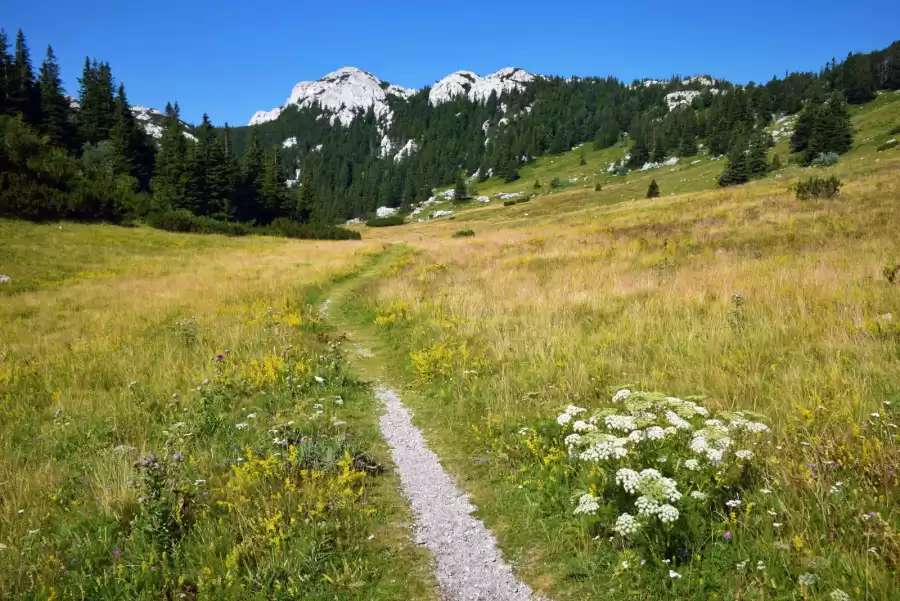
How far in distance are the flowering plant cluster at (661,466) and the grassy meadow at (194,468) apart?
A: 1.74 meters

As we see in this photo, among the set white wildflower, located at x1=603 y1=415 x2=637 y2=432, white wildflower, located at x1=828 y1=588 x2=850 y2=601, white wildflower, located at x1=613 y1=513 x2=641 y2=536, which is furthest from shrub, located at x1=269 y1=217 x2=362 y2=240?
white wildflower, located at x1=828 y1=588 x2=850 y2=601

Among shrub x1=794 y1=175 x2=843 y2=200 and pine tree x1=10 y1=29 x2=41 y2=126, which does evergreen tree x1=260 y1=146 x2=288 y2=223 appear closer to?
pine tree x1=10 y1=29 x2=41 y2=126

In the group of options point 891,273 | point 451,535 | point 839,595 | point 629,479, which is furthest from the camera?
point 891,273

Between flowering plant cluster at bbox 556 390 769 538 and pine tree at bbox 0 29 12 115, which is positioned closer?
flowering plant cluster at bbox 556 390 769 538

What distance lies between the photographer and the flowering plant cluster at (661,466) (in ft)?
10.9

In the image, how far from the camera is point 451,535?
164 inches

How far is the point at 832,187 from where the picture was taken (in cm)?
2153

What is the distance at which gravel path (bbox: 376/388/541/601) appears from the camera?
3488mm

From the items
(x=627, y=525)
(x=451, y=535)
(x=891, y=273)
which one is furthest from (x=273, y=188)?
(x=627, y=525)

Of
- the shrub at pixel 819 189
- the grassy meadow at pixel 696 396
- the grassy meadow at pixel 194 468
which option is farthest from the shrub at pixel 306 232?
the shrub at pixel 819 189

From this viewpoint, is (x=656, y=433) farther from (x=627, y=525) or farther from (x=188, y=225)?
(x=188, y=225)

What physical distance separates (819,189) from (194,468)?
28390 millimetres

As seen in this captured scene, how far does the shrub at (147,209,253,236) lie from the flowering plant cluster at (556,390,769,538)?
53339 mm

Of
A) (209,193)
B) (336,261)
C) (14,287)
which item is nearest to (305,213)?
(209,193)
